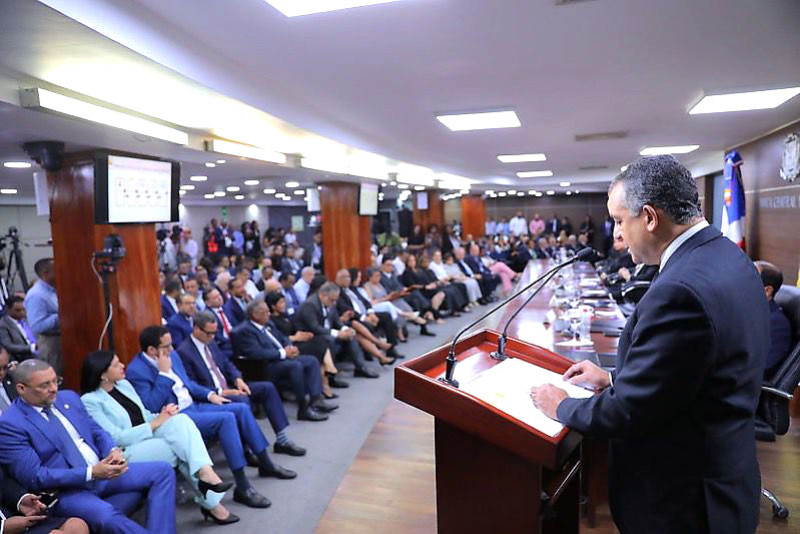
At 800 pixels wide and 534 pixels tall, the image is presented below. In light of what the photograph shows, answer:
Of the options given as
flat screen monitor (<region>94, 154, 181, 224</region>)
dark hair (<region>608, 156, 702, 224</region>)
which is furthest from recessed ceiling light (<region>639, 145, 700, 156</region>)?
dark hair (<region>608, 156, 702, 224</region>)

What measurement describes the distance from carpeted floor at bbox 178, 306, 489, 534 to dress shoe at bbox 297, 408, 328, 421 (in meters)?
0.04

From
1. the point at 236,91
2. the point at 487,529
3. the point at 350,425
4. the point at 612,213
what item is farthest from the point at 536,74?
the point at 350,425

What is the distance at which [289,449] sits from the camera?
3551mm

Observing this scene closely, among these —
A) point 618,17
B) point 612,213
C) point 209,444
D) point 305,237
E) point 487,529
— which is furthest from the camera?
point 305,237

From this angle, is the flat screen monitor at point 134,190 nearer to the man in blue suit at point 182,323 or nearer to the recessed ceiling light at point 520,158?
the man in blue suit at point 182,323

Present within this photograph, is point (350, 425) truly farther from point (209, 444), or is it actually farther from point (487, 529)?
point (487, 529)

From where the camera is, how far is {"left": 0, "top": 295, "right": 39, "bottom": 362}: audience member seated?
3.93 metres

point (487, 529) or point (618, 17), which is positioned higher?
point (618, 17)

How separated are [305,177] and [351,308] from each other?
2.63 m

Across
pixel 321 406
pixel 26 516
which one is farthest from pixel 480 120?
pixel 26 516

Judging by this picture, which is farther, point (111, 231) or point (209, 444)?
point (111, 231)

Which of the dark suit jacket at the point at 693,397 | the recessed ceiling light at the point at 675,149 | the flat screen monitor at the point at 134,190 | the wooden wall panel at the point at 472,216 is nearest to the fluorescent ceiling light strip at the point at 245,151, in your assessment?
the flat screen monitor at the point at 134,190

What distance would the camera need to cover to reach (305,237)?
67.8 ft

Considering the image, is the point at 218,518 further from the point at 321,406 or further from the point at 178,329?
the point at 178,329
